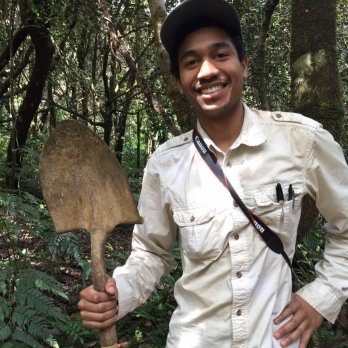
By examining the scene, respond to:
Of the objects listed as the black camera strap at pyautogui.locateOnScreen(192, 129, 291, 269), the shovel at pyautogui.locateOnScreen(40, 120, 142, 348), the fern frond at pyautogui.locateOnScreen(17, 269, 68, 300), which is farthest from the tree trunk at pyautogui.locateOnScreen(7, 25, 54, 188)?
the black camera strap at pyautogui.locateOnScreen(192, 129, 291, 269)

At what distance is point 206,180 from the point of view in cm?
159

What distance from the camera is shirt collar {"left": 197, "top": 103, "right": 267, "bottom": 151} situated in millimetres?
1576

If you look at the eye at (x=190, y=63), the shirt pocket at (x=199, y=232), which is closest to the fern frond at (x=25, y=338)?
the shirt pocket at (x=199, y=232)

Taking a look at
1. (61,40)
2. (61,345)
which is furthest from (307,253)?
(61,40)

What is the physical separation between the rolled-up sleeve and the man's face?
1.13ft

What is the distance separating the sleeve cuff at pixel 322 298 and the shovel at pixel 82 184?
668mm

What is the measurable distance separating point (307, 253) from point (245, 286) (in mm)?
2220

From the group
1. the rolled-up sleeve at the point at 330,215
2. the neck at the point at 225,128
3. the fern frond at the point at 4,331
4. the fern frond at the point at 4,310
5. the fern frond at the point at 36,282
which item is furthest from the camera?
the fern frond at the point at 36,282

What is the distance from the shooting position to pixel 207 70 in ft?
5.19

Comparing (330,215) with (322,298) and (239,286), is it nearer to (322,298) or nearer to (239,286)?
(322,298)

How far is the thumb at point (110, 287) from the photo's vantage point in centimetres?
147

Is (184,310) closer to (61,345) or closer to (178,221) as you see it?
(178,221)

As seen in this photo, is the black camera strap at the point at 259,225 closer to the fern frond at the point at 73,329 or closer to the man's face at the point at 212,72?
the man's face at the point at 212,72

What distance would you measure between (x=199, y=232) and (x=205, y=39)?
27.8 inches
